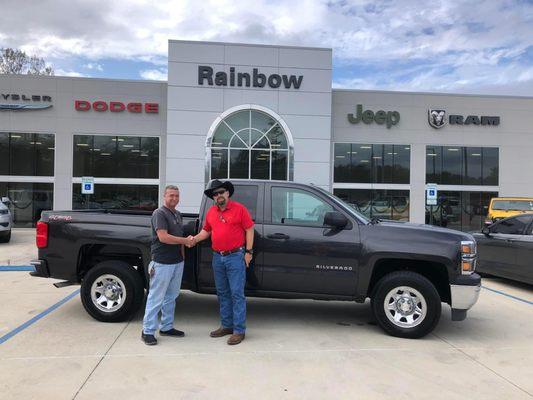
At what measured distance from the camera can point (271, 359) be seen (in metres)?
4.90

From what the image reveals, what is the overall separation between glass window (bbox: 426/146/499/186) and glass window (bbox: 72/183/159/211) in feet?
48.8

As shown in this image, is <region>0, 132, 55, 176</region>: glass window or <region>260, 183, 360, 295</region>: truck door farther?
<region>0, 132, 55, 176</region>: glass window

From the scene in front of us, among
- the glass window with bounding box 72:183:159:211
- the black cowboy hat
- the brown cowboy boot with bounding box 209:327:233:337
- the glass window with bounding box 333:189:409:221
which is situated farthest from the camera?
the glass window with bounding box 333:189:409:221

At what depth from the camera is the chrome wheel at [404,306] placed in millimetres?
5746

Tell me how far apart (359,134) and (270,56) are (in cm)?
625

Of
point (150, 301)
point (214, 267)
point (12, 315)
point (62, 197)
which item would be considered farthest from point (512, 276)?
point (62, 197)

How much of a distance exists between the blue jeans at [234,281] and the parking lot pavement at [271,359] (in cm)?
31

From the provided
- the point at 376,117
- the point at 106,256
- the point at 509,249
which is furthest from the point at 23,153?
the point at 509,249

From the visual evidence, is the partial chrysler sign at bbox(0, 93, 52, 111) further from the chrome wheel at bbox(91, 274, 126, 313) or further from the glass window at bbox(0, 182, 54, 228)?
the chrome wheel at bbox(91, 274, 126, 313)

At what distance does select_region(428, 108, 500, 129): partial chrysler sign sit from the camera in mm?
25766

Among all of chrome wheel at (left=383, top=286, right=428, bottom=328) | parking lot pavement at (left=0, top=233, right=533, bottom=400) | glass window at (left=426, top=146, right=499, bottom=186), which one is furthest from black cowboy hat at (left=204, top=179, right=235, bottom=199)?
Result: glass window at (left=426, top=146, right=499, bottom=186)

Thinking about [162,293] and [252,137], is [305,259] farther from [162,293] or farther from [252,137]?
[252,137]

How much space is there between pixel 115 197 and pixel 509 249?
19349 mm

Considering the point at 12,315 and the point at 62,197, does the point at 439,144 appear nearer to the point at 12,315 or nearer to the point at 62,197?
the point at 62,197
